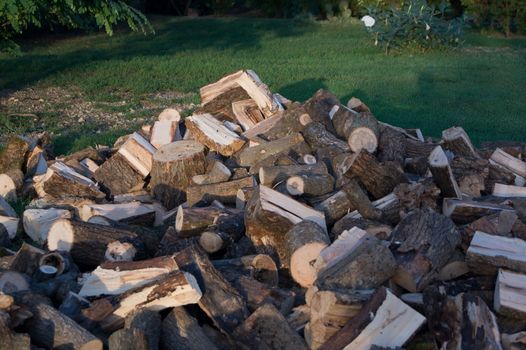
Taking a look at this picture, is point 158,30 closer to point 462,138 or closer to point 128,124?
point 128,124

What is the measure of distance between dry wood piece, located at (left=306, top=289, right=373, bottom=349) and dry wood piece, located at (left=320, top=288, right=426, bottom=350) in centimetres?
6

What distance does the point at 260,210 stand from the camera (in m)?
4.64

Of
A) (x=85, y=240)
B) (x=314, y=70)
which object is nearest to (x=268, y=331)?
(x=85, y=240)

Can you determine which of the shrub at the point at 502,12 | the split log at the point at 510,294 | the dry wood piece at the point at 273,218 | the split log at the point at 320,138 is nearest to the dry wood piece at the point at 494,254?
the split log at the point at 510,294

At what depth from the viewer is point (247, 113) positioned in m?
7.12

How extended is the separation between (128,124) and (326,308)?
6739 mm

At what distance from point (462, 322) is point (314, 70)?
11076mm

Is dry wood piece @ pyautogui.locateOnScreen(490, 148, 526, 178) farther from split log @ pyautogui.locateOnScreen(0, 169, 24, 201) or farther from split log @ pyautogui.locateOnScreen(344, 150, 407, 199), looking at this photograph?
split log @ pyautogui.locateOnScreen(0, 169, 24, 201)

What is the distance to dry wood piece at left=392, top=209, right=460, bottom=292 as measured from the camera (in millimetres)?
4137

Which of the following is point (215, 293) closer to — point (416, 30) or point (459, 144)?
point (459, 144)

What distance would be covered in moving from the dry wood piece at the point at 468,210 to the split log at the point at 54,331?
103 inches

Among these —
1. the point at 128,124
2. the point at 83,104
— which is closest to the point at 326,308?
the point at 128,124

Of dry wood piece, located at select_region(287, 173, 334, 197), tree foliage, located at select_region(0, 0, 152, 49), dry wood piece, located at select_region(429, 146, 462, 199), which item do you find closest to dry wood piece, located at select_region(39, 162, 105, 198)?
dry wood piece, located at select_region(287, 173, 334, 197)

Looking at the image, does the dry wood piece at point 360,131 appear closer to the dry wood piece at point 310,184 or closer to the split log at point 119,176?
the dry wood piece at point 310,184
